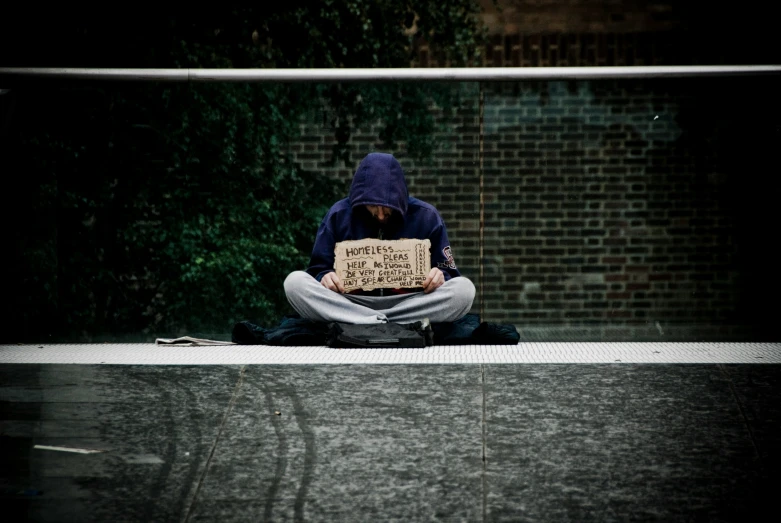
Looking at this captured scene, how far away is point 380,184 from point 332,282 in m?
0.53

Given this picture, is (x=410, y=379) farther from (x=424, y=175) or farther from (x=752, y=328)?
(x=752, y=328)

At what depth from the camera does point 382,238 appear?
208 inches

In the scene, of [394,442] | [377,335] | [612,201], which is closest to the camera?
[394,442]

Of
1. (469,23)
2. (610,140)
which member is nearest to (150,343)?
(610,140)

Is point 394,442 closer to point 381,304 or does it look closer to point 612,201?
point 381,304

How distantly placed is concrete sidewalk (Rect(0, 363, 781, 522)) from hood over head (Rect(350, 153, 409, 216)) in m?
1.05

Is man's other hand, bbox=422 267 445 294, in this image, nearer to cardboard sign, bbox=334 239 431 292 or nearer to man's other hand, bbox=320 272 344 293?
cardboard sign, bbox=334 239 431 292

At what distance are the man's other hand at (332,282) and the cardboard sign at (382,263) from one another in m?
0.02

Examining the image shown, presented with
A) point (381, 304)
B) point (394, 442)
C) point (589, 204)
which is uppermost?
point (589, 204)

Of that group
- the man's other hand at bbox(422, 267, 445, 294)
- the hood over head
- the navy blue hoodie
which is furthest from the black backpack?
the hood over head

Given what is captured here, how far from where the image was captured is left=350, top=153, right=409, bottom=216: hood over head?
514cm

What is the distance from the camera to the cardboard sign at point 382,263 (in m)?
4.95

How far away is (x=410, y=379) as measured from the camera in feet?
13.8

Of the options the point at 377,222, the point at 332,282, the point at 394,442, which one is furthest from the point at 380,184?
the point at 394,442
